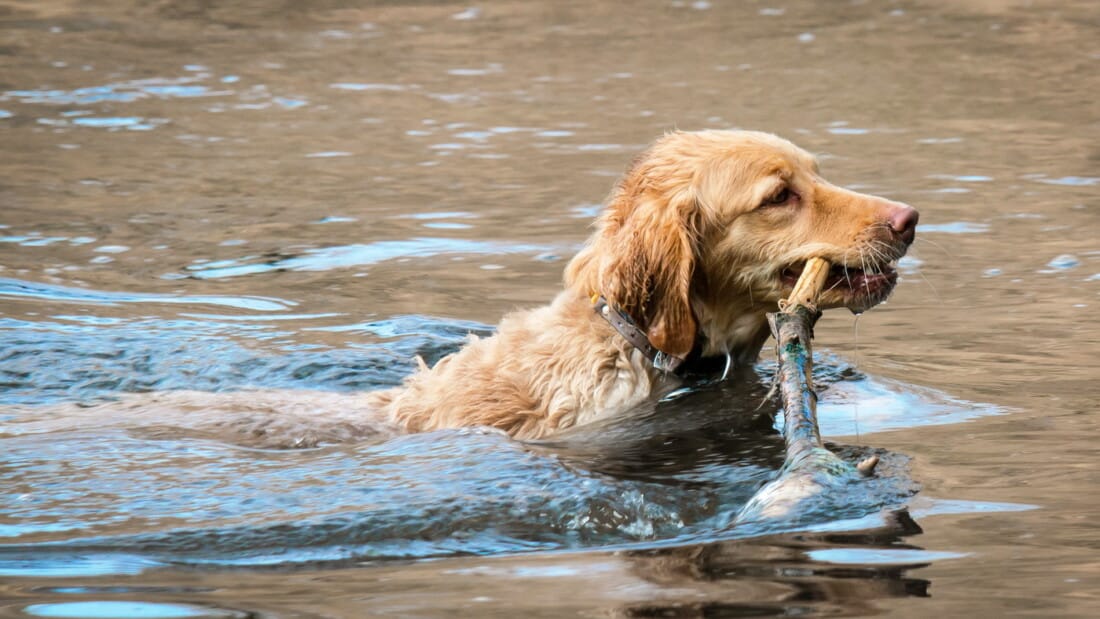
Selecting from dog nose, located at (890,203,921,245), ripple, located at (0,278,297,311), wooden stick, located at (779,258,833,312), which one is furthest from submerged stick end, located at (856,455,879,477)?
ripple, located at (0,278,297,311)

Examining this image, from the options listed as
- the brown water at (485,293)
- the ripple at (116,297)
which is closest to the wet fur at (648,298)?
the brown water at (485,293)

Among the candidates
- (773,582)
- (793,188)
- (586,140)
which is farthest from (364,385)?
(586,140)

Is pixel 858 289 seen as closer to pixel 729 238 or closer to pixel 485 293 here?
pixel 729 238

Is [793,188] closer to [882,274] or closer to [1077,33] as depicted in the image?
[882,274]

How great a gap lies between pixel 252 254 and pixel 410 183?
237 centimetres

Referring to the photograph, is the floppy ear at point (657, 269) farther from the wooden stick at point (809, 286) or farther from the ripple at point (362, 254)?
the ripple at point (362, 254)

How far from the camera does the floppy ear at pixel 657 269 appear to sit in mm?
6844

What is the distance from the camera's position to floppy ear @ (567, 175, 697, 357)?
22.5ft

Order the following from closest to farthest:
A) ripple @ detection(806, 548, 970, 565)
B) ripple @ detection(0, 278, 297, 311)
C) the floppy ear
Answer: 1. ripple @ detection(806, 548, 970, 565)
2. the floppy ear
3. ripple @ detection(0, 278, 297, 311)

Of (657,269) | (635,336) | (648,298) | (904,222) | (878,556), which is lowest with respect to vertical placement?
(878,556)

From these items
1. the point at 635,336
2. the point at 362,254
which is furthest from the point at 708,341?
the point at 362,254

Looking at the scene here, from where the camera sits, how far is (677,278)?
684cm

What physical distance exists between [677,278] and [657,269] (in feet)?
0.31

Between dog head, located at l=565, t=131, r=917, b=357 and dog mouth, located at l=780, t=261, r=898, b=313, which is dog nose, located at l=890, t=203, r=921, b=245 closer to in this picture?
dog head, located at l=565, t=131, r=917, b=357
